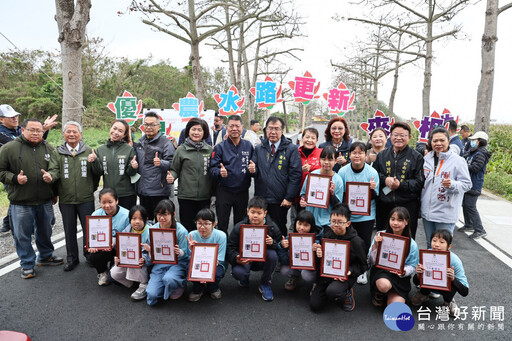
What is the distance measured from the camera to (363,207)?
3.67 metres

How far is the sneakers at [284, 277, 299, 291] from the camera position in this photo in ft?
12.1

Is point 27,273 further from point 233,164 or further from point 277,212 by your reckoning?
point 277,212

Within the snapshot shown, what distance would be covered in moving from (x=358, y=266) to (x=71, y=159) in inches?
144

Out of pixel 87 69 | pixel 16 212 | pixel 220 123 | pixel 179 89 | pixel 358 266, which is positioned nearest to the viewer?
pixel 358 266

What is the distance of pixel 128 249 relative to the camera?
134 inches

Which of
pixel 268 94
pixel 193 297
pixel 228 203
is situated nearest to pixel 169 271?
pixel 193 297

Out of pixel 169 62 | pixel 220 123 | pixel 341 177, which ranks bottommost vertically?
pixel 341 177

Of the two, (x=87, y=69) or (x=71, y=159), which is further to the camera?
(x=87, y=69)

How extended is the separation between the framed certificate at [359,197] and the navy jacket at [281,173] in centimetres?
64

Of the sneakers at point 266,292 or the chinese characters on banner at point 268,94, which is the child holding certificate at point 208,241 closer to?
the sneakers at point 266,292

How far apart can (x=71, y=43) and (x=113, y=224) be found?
437 cm

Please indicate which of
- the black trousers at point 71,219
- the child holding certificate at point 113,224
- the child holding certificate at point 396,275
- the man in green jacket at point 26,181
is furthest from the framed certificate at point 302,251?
the man in green jacket at point 26,181

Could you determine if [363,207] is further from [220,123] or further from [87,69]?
[87,69]

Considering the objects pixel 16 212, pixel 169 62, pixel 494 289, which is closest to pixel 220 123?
pixel 16 212
